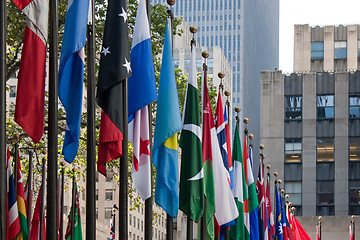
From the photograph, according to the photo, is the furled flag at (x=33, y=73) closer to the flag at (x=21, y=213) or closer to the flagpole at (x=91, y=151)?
the flagpole at (x=91, y=151)

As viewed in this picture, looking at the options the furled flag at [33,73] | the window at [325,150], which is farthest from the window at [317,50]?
the furled flag at [33,73]

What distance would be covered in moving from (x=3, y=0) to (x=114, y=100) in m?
3.32

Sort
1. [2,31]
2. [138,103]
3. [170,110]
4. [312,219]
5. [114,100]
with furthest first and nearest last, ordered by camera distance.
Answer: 1. [312,219]
2. [170,110]
3. [138,103]
4. [114,100]
5. [2,31]

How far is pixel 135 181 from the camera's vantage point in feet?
55.4

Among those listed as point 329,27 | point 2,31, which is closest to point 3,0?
point 2,31

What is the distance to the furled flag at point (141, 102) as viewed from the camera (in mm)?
16766

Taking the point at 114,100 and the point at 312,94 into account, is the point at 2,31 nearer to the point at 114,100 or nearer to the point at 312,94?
the point at 114,100

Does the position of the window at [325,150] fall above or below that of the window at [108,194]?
above

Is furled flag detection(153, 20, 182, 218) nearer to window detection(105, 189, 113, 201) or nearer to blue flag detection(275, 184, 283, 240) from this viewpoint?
blue flag detection(275, 184, 283, 240)

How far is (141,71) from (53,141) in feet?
12.5

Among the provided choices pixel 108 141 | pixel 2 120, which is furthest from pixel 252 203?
pixel 2 120

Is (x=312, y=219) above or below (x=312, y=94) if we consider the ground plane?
below

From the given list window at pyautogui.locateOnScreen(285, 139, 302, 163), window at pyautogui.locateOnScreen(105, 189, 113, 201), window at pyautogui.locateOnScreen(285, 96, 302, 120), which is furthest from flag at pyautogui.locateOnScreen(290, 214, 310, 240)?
window at pyautogui.locateOnScreen(105, 189, 113, 201)

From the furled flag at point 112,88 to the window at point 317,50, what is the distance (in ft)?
293
